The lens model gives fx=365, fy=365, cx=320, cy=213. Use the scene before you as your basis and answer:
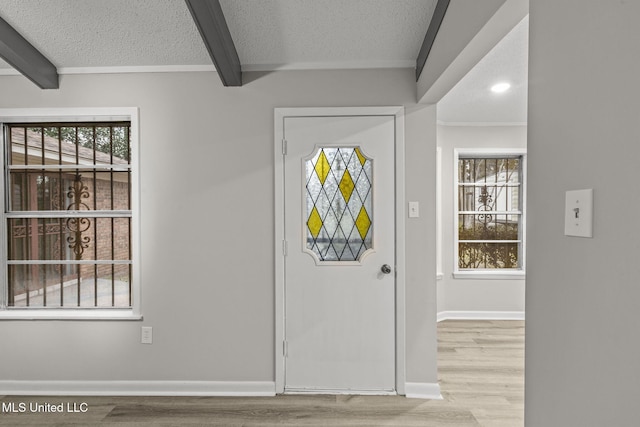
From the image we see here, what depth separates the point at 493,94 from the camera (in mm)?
3225

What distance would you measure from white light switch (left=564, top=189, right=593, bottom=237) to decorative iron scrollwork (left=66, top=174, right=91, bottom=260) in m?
2.89

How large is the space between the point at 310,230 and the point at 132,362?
5.08 feet

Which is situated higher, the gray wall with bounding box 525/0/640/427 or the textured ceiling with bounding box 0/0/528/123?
the textured ceiling with bounding box 0/0/528/123

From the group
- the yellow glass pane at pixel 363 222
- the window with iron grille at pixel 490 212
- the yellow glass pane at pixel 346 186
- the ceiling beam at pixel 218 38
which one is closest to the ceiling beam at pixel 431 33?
the yellow glass pane at pixel 346 186

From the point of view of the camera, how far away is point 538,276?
1.07m

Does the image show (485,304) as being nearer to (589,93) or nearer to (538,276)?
(538,276)

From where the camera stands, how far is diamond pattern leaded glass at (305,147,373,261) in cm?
252

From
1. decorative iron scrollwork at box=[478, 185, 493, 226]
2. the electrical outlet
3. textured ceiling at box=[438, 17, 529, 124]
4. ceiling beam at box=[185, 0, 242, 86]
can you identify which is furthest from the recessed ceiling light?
the electrical outlet

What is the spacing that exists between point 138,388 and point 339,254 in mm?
1677

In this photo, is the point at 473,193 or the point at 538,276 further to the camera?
the point at 473,193

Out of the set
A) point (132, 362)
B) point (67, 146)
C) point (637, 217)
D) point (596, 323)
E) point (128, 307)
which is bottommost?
point (132, 362)

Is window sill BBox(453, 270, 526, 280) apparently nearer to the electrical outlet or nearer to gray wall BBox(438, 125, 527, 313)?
gray wall BBox(438, 125, 527, 313)

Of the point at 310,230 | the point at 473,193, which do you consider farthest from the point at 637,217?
the point at 473,193

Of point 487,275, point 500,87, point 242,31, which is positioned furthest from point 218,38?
point 487,275
